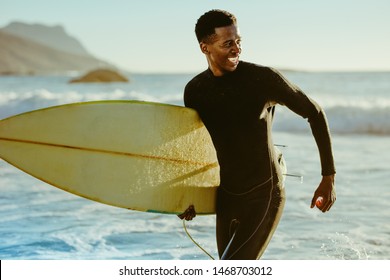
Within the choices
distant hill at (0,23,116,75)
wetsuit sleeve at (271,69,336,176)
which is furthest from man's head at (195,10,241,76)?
distant hill at (0,23,116,75)

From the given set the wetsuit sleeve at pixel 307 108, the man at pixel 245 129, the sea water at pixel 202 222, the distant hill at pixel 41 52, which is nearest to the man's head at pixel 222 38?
the man at pixel 245 129

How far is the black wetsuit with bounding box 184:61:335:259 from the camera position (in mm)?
1636

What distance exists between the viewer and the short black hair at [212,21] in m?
1.67

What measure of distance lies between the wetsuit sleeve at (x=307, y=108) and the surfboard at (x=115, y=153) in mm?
443

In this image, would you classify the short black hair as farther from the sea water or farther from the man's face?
the sea water

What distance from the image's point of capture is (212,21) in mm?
1680

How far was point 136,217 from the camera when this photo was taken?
169 inches

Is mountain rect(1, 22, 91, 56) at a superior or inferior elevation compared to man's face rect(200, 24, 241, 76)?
superior

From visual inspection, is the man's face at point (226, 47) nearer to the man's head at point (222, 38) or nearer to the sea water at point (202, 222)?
→ the man's head at point (222, 38)

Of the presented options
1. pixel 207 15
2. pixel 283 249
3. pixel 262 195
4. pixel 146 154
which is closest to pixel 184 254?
pixel 283 249

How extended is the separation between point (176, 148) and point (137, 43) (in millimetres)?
8792

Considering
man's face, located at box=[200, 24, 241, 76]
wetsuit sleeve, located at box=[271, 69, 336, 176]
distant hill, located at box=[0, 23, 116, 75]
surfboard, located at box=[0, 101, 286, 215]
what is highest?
distant hill, located at box=[0, 23, 116, 75]

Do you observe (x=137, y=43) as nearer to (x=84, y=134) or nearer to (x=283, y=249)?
(x=283, y=249)

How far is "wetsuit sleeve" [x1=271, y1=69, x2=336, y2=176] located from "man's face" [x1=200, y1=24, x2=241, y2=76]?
0.13 meters
